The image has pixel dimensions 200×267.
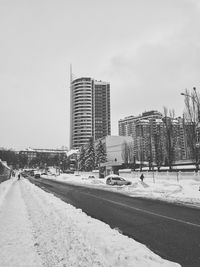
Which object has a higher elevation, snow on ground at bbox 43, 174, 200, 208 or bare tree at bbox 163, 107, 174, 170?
bare tree at bbox 163, 107, 174, 170

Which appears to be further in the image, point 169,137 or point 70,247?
point 169,137

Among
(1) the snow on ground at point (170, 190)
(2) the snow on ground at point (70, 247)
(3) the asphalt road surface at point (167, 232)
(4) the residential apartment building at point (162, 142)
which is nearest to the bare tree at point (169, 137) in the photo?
(4) the residential apartment building at point (162, 142)

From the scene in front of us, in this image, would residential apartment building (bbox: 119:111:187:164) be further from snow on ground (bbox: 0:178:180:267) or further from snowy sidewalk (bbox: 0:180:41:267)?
snow on ground (bbox: 0:178:180:267)

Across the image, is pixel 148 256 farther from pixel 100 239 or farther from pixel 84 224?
pixel 84 224

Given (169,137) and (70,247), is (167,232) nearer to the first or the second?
(70,247)

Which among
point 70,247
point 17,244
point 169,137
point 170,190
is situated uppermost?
point 169,137

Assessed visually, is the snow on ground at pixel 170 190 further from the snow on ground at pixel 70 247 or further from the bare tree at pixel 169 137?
the snow on ground at pixel 70 247

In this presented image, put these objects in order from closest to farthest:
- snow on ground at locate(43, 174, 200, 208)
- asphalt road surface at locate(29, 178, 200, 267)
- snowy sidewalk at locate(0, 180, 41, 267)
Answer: snowy sidewalk at locate(0, 180, 41, 267)
asphalt road surface at locate(29, 178, 200, 267)
snow on ground at locate(43, 174, 200, 208)

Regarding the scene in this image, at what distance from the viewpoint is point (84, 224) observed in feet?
31.9

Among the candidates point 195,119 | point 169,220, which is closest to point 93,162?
point 195,119

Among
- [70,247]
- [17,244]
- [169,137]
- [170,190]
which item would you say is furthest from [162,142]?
[70,247]

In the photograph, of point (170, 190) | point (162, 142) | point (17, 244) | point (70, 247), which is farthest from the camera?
point (162, 142)

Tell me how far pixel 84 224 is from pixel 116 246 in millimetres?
3171

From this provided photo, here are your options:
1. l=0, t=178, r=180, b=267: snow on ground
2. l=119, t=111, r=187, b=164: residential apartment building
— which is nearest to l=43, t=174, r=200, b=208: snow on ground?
l=0, t=178, r=180, b=267: snow on ground
